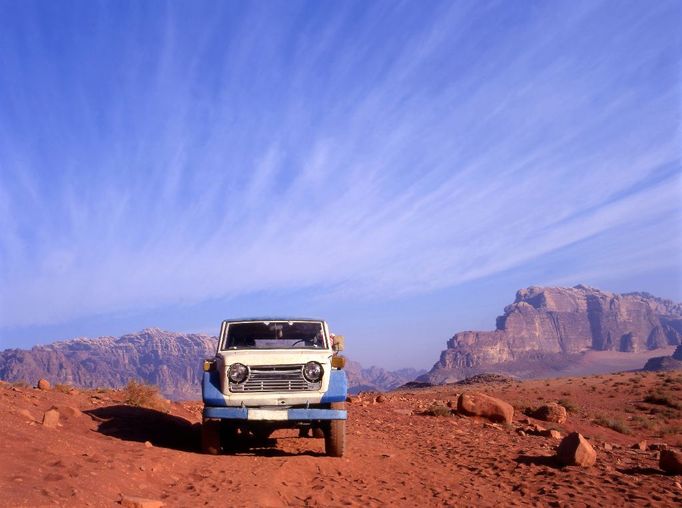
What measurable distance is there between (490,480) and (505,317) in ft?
634

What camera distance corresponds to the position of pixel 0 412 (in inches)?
373

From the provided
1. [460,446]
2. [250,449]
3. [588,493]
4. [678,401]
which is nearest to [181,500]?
[250,449]

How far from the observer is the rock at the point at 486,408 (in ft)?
52.9

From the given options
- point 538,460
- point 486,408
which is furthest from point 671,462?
point 486,408

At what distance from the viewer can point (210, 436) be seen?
902 cm

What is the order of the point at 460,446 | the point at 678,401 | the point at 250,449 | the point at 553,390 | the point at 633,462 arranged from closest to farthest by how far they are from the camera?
the point at 633,462 < the point at 250,449 < the point at 460,446 < the point at 678,401 < the point at 553,390

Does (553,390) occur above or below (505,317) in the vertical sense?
below

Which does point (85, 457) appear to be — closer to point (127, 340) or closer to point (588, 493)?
point (588, 493)

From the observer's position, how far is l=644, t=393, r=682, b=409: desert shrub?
25602 millimetres

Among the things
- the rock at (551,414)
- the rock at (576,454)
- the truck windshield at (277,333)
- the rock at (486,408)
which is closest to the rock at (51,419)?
the truck windshield at (277,333)

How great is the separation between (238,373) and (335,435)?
1.84m

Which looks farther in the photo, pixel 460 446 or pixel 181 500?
pixel 460 446

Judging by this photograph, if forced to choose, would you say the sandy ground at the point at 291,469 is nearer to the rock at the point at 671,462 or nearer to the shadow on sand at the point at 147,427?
the shadow on sand at the point at 147,427

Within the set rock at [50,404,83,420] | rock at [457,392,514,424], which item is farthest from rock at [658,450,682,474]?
rock at [50,404,83,420]
